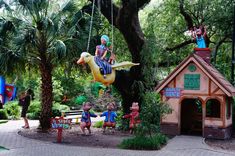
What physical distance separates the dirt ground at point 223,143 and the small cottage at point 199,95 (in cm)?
32

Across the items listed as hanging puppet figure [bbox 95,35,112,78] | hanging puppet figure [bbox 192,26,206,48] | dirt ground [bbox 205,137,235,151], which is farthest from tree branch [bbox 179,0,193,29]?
hanging puppet figure [bbox 95,35,112,78]

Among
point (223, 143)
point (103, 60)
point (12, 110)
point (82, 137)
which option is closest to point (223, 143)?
point (223, 143)

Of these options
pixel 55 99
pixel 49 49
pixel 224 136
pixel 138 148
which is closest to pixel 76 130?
pixel 49 49

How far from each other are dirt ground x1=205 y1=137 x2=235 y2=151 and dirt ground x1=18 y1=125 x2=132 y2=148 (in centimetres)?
366

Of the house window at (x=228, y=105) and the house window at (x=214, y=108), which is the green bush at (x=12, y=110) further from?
the house window at (x=228, y=105)

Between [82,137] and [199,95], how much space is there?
552cm

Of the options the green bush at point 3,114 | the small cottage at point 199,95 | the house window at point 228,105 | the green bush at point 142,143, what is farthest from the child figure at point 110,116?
the green bush at point 3,114

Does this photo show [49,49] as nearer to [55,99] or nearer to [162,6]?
[162,6]

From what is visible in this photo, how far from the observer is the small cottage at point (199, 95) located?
1620 centimetres

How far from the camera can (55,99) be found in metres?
31.1

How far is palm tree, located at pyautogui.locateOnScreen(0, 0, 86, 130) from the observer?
15.3 m

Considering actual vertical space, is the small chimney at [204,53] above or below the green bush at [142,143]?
above

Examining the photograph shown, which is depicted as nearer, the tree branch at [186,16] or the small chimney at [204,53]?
the small chimney at [204,53]

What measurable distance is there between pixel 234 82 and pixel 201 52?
3.16 m
